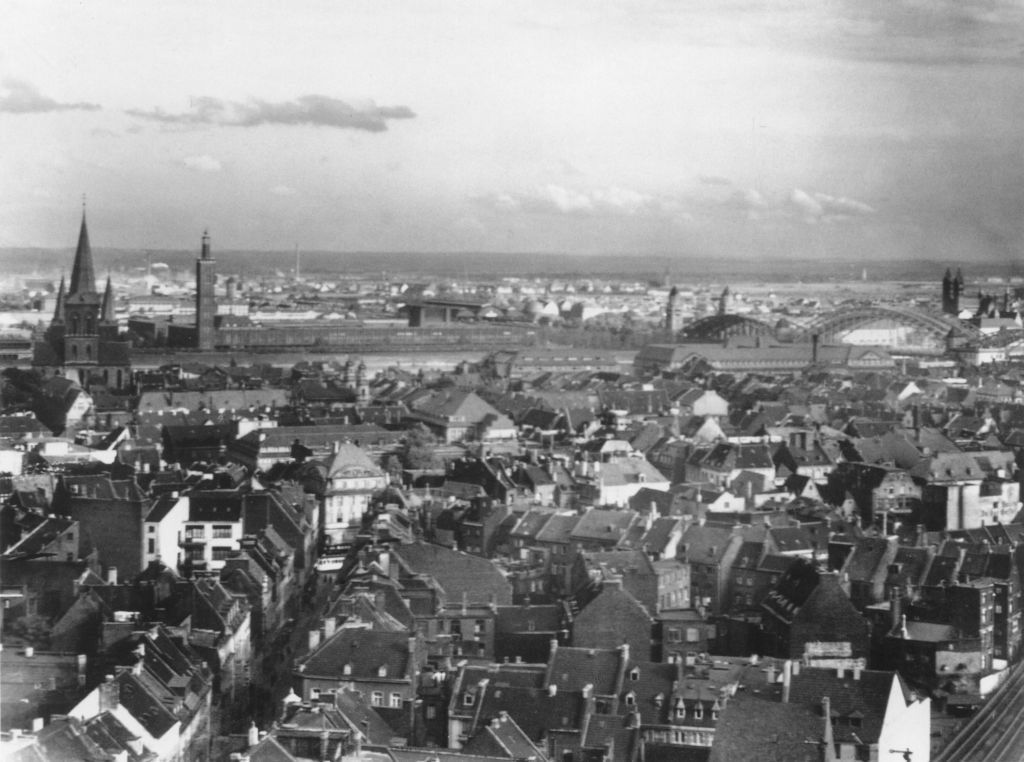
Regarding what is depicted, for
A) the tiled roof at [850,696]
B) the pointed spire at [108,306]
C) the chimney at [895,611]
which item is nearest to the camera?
the tiled roof at [850,696]

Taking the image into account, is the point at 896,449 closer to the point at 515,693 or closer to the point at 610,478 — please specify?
the point at 610,478

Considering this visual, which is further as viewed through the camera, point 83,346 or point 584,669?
point 83,346

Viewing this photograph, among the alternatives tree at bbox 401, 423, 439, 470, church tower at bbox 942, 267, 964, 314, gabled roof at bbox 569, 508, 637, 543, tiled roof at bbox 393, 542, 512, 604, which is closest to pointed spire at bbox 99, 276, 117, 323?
tree at bbox 401, 423, 439, 470

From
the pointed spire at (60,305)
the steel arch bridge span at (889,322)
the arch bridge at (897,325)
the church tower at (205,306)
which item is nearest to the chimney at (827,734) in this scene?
the pointed spire at (60,305)

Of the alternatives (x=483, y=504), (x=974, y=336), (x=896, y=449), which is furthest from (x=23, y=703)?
(x=974, y=336)

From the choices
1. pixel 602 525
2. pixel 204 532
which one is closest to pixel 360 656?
pixel 602 525

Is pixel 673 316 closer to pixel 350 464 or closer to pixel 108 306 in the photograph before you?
pixel 108 306

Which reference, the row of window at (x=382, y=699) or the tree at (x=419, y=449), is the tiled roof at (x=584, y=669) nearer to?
the row of window at (x=382, y=699)
